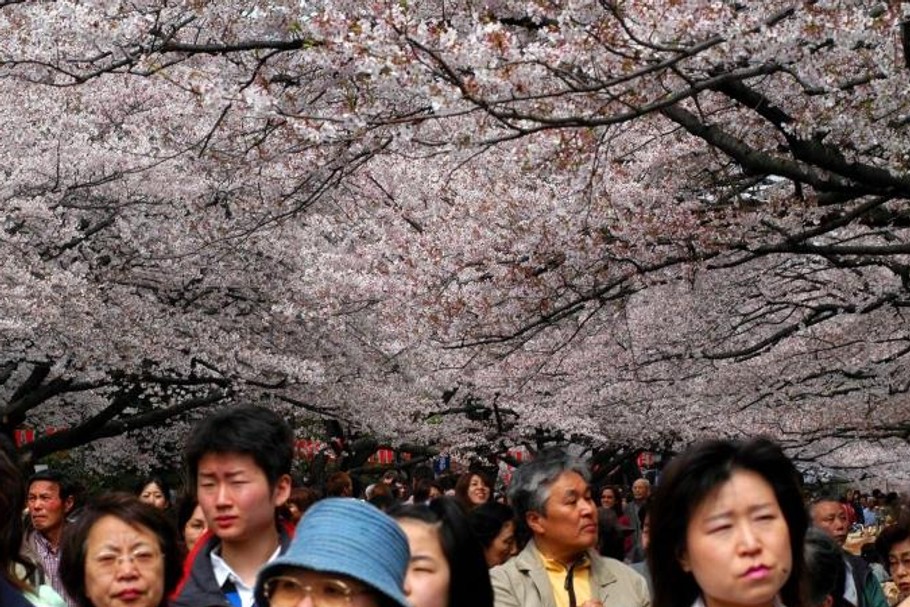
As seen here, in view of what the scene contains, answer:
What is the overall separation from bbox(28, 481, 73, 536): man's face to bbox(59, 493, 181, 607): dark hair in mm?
2934

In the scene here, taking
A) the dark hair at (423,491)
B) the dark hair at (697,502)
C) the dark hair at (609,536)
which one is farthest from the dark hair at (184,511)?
the dark hair at (423,491)

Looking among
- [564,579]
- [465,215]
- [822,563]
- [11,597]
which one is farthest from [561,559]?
[465,215]

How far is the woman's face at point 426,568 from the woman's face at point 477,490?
5875 millimetres

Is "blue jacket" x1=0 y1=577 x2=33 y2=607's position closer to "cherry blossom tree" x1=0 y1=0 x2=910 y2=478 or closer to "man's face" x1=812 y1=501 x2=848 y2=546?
"cherry blossom tree" x1=0 y1=0 x2=910 y2=478

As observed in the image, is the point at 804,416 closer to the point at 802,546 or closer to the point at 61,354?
the point at 61,354

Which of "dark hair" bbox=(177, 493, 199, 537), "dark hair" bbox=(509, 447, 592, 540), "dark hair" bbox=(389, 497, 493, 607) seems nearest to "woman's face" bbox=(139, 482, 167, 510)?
"dark hair" bbox=(177, 493, 199, 537)

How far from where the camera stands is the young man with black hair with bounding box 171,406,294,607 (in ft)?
13.3

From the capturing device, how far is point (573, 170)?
9250 millimetres

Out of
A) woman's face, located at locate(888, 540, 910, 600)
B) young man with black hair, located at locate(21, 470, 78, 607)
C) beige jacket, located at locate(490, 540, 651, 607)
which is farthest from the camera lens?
young man with black hair, located at locate(21, 470, 78, 607)

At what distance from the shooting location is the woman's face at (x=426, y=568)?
11.5ft

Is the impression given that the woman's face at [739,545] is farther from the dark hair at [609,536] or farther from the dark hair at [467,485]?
the dark hair at [467,485]

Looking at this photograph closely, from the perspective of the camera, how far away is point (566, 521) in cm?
514

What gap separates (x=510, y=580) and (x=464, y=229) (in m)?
7.27

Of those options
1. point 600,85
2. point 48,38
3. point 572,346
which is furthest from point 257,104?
point 572,346
